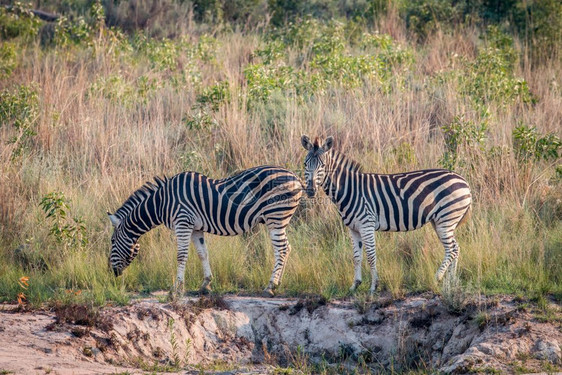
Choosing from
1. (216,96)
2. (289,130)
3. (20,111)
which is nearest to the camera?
(289,130)

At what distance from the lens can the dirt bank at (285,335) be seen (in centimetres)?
671

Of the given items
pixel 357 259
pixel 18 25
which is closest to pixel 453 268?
pixel 357 259

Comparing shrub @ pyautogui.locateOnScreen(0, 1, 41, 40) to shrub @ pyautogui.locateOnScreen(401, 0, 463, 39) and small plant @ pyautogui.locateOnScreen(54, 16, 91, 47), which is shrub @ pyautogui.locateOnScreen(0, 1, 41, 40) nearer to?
small plant @ pyautogui.locateOnScreen(54, 16, 91, 47)

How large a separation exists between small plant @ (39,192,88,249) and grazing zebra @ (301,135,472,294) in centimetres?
332

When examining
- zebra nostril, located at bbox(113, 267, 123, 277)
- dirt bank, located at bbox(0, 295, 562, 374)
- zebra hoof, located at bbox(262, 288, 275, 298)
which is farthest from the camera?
zebra nostril, located at bbox(113, 267, 123, 277)

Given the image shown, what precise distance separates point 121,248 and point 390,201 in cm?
341

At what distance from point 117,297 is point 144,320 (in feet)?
2.09

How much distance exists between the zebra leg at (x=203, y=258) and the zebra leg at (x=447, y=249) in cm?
271

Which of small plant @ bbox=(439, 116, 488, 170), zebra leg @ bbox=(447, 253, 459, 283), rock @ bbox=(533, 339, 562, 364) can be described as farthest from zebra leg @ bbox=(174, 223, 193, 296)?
small plant @ bbox=(439, 116, 488, 170)

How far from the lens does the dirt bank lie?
6.71m

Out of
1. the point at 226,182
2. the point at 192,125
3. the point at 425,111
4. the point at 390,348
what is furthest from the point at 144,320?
the point at 425,111

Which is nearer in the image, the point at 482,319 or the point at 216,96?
the point at 482,319

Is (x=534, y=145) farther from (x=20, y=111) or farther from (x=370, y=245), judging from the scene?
(x=20, y=111)

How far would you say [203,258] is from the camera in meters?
8.73
